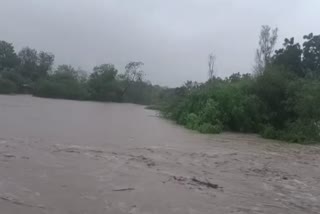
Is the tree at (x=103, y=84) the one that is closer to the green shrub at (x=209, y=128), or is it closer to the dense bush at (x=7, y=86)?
the dense bush at (x=7, y=86)

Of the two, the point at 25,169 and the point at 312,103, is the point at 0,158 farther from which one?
the point at 312,103

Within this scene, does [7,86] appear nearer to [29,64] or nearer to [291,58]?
[29,64]

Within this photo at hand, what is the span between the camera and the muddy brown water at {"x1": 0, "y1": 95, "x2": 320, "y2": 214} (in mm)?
5906

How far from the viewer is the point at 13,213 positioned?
198 inches

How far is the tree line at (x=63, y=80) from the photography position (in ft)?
184

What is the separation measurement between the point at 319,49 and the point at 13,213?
34.3 meters

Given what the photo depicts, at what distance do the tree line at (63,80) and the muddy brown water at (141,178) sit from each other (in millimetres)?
43224

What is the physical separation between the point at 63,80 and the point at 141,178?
52633 mm

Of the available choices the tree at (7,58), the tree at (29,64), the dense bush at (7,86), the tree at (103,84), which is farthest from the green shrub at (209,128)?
the tree at (7,58)

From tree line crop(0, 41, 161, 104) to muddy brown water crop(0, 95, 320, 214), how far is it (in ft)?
Result: 142

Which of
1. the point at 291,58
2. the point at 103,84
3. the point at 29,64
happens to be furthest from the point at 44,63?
the point at 291,58

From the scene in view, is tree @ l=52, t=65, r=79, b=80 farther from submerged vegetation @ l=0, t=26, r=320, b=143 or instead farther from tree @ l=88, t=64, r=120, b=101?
submerged vegetation @ l=0, t=26, r=320, b=143

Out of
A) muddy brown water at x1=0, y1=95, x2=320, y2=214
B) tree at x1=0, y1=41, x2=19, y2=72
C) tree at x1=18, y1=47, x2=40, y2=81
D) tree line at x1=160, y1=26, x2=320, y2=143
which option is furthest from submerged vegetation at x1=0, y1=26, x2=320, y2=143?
tree at x1=0, y1=41, x2=19, y2=72

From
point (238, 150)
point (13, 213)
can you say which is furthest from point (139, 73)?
point (13, 213)
